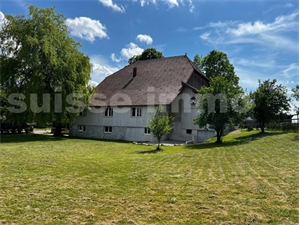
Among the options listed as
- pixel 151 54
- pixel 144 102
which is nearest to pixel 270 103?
pixel 144 102

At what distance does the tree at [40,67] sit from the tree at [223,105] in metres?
14.0

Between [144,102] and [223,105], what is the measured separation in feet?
29.0

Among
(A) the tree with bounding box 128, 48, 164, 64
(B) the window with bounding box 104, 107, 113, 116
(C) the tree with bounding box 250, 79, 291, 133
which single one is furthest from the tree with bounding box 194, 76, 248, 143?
(A) the tree with bounding box 128, 48, 164, 64

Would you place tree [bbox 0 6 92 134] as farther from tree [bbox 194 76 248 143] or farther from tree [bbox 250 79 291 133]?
tree [bbox 250 79 291 133]

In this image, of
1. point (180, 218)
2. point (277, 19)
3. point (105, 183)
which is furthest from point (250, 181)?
point (277, 19)

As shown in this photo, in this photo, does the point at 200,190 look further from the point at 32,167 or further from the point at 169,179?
the point at 32,167

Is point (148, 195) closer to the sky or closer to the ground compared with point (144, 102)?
closer to the ground

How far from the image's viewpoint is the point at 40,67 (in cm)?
2425

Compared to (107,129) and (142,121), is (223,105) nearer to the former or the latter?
(142,121)

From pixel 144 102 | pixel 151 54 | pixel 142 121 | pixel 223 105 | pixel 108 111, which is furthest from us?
pixel 151 54

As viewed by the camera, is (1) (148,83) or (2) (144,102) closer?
(2) (144,102)

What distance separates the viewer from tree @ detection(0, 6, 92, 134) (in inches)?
922

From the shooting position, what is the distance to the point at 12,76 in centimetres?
2428

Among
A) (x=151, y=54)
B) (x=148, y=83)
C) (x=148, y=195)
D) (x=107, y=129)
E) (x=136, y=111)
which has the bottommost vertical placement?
(x=148, y=195)
